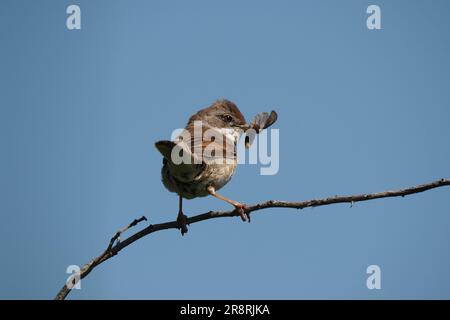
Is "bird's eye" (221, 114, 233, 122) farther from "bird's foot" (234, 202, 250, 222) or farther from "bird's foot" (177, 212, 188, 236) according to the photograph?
"bird's foot" (234, 202, 250, 222)

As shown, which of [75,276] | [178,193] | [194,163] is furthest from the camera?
[178,193]

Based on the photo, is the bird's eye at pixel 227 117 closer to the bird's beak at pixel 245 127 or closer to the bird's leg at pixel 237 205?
the bird's beak at pixel 245 127

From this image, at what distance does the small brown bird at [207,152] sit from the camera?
573cm

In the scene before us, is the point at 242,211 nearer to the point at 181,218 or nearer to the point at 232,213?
the point at 232,213

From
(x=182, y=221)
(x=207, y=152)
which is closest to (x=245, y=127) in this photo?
(x=207, y=152)

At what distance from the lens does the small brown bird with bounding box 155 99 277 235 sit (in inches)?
226

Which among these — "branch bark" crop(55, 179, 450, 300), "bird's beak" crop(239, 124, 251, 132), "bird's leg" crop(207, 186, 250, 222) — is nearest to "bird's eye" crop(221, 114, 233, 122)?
"bird's beak" crop(239, 124, 251, 132)

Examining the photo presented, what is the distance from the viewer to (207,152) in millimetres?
6109

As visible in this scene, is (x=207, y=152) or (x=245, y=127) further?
(x=245, y=127)

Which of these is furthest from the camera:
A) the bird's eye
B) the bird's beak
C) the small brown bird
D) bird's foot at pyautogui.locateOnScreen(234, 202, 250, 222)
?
the bird's eye

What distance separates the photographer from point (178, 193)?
6559 millimetres
